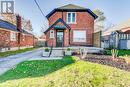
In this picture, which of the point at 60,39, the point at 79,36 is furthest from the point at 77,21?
Answer: the point at 60,39

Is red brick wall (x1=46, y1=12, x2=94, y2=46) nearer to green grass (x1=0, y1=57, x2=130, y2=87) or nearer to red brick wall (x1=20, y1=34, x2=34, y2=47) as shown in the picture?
red brick wall (x1=20, y1=34, x2=34, y2=47)

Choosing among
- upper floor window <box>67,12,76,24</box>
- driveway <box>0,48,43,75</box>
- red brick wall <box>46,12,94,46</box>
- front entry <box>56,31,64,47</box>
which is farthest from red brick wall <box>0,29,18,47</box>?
upper floor window <box>67,12,76,24</box>

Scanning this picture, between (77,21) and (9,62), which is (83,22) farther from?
(9,62)

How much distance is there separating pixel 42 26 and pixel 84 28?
37053 millimetres

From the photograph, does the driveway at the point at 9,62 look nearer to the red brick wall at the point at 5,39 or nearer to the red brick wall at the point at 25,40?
the red brick wall at the point at 5,39

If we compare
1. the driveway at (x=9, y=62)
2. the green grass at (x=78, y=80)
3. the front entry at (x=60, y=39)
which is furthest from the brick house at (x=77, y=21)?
A: the green grass at (x=78, y=80)

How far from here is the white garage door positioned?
115 ft

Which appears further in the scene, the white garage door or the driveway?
the white garage door

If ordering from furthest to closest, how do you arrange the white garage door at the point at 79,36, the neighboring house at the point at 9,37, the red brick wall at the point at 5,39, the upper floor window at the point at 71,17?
the upper floor window at the point at 71,17
the white garage door at the point at 79,36
the neighboring house at the point at 9,37
the red brick wall at the point at 5,39

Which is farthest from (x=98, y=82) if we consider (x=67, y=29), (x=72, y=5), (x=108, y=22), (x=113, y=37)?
(x=108, y=22)

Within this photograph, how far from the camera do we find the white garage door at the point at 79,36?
3511 centimetres

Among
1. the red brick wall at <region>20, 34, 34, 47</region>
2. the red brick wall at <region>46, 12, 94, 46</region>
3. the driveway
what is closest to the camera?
the driveway

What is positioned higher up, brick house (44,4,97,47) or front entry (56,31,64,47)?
brick house (44,4,97,47)

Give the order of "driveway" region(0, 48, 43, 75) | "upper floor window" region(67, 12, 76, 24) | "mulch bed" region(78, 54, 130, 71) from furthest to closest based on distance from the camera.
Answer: "upper floor window" region(67, 12, 76, 24), "driveway" region(0, 48, 43, 75), "mulch bed" region(78, 54, 130, 71)
